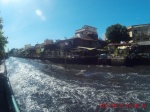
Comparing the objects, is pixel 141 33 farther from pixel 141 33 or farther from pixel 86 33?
pixel 86 33

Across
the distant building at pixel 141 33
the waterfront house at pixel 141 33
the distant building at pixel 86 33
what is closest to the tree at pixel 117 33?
the waterfront house at pixel 141 33

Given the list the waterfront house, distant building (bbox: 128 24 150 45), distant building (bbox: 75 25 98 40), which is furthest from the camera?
distant building (bbox: 75 25 98 40)

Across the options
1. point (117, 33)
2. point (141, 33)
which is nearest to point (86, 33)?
point (117, 33)

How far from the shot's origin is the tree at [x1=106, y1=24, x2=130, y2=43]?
182ft

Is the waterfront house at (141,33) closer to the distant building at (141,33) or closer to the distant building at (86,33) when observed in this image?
the distant building at (141,33)

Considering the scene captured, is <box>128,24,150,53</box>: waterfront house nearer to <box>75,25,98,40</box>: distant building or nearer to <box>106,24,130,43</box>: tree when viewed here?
<box>106,24,130,43</box>: tree

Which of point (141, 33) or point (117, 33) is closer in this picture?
point (141, 33)

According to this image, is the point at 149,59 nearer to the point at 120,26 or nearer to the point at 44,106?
the point at 120,26

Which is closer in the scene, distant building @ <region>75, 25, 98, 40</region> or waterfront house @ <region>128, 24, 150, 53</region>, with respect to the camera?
waterfront house @ <region>128, 24, 150, 53</region>

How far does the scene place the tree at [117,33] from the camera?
55531 mm

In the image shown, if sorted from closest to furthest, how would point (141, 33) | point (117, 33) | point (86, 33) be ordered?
point (141, 33), point (117, 33), point (86, 33)

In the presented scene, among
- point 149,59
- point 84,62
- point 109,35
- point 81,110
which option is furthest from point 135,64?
point 81,110

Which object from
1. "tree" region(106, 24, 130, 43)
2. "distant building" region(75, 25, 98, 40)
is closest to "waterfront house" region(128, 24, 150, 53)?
"tree" region(106, 24, 130, 43)

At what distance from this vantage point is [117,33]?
55469 mm
